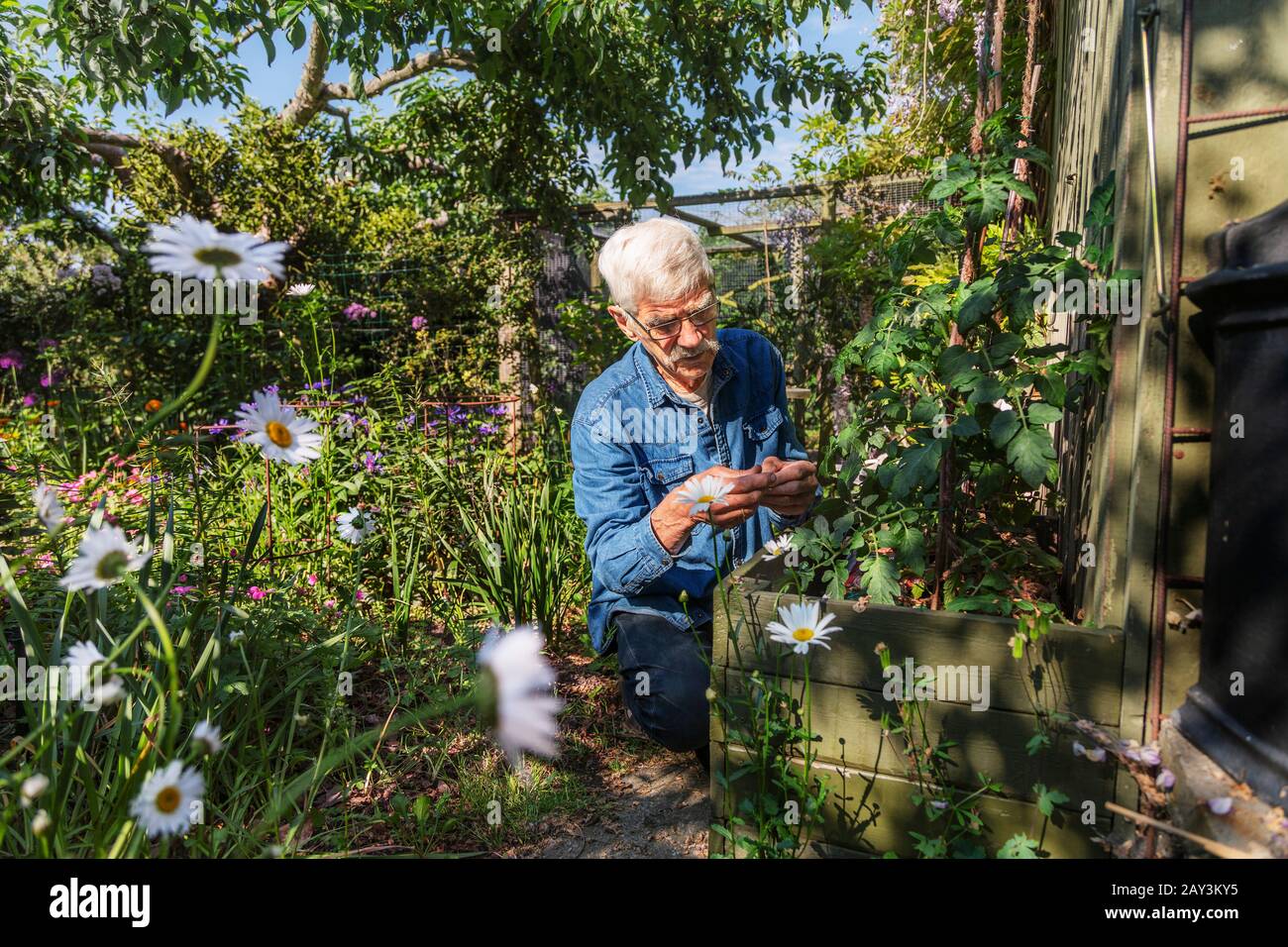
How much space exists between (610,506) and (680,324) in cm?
52

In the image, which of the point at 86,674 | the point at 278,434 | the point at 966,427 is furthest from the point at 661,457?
the point at 86,674

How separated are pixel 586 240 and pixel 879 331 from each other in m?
4.58

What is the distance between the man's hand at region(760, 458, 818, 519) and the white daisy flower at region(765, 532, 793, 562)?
10 cm

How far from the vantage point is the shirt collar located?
2.34 metres

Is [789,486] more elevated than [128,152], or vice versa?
[128,152]

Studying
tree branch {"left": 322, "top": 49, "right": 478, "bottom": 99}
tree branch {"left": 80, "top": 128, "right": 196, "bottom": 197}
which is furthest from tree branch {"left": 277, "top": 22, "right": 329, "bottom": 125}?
tree branch {"left": 80, "top": 128, "right": 196, "bottom": 197}

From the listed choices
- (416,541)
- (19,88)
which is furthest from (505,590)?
(19,88)

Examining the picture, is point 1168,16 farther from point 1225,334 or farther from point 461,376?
point 461,376

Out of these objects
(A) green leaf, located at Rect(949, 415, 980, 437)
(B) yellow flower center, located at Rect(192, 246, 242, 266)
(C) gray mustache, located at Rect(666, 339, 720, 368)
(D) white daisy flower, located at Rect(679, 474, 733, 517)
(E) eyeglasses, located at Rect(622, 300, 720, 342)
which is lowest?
(D) white daisy flower, located at Rect(679, 474, 733, 517)

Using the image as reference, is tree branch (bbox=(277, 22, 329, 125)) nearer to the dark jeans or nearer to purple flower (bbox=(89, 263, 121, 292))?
purple flower (bbox=(89, 263, 121, 292))

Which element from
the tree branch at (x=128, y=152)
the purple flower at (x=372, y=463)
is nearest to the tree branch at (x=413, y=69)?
the tree branch at (x=128, y=152)

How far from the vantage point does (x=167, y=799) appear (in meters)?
0.92

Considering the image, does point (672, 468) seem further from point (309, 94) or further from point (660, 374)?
point (309, 94)
